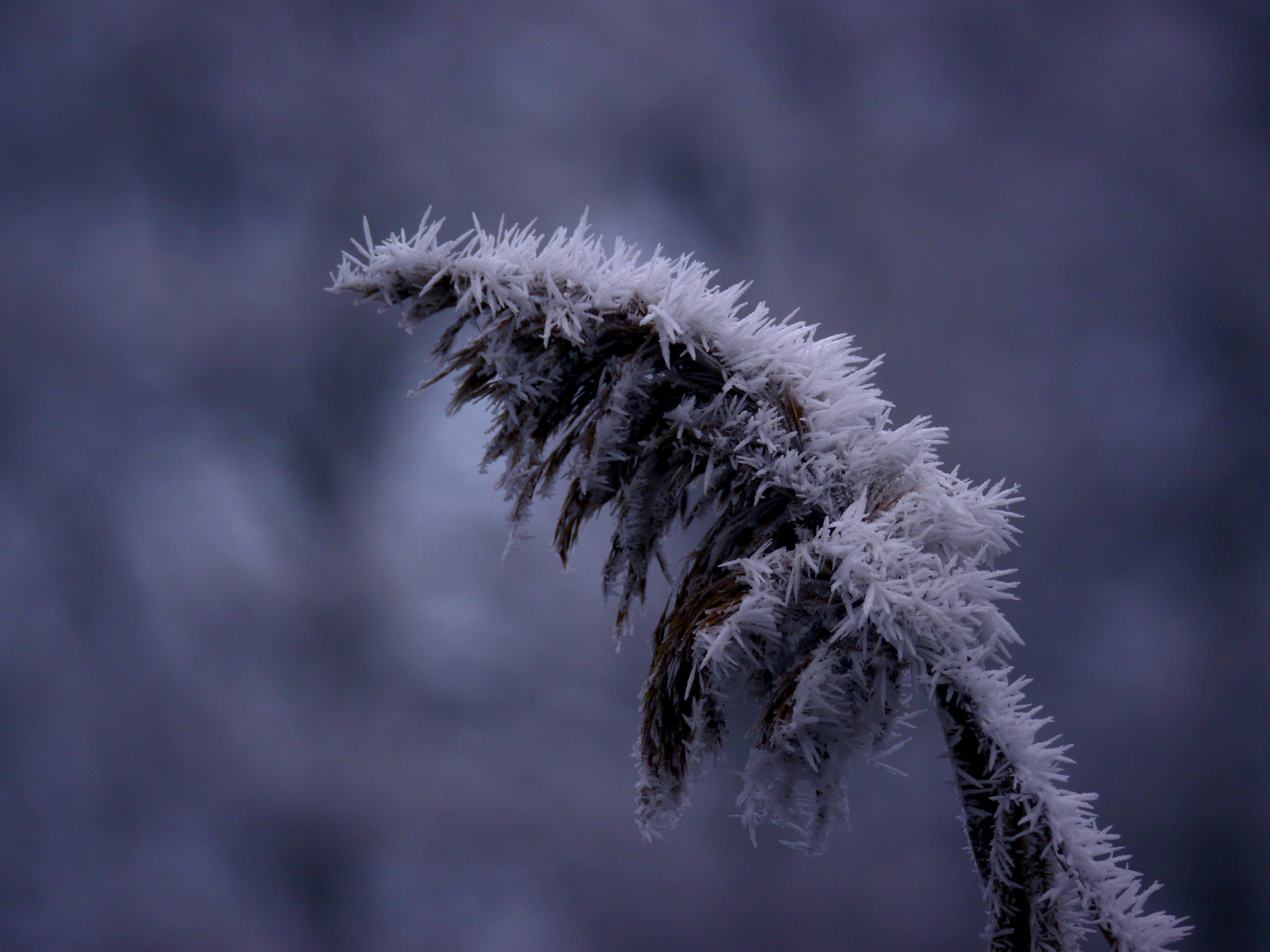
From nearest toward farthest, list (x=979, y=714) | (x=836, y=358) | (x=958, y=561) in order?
(x=979, y=714) < (x=958, y=561) < (x=836, y=358)

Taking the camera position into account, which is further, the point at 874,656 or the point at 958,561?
the point at 958,561

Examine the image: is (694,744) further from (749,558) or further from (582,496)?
(582,496)

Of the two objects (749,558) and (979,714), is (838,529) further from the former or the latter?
(979,714)

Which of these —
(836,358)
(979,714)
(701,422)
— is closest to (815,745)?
(979,714)

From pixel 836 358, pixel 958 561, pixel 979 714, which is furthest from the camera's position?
pixel 836 358

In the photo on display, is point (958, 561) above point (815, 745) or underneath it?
above

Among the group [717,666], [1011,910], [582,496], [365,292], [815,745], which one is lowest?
[1011,910]

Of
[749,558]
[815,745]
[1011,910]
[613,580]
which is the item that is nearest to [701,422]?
[749,558]
